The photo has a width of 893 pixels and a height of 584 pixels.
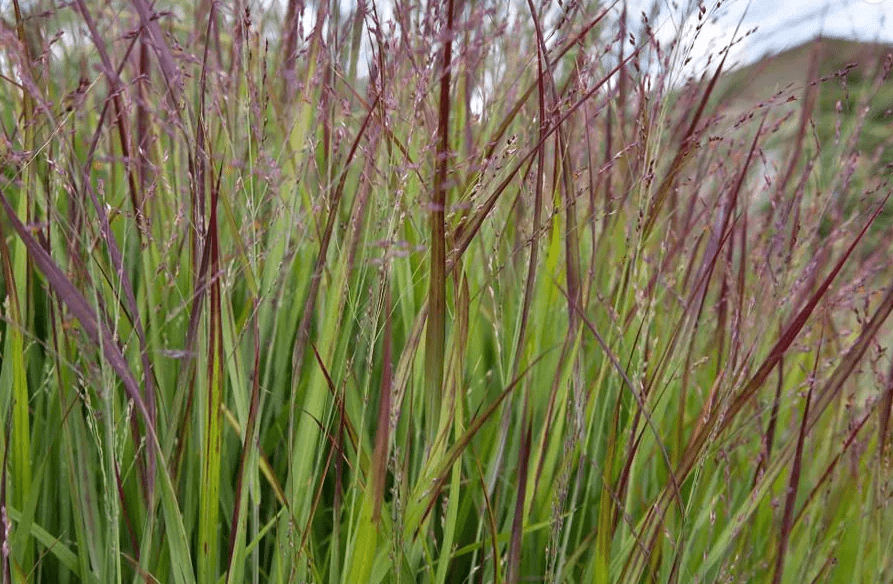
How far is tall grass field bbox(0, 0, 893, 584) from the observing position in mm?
839

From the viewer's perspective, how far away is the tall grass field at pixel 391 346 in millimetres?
839

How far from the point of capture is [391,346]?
950mm

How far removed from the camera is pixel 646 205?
2.88 ft

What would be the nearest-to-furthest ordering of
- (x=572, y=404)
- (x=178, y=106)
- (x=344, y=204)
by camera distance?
1. (x=178, y=106)
2. (x=572, y=404)
3. (x=344, y=204)

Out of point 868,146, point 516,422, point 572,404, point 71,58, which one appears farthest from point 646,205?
A: point 868,146

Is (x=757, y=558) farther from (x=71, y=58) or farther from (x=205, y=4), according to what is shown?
(x=71, y=58)

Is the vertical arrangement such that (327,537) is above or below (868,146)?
below

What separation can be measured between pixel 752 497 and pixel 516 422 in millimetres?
350

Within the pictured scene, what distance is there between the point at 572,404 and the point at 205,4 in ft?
3.32

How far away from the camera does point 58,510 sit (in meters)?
1.08

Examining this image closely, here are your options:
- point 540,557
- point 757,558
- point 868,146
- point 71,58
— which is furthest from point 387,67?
point 868,146

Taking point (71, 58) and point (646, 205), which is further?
point (71, 58)

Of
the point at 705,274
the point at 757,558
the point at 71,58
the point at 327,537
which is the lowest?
the point at 757,558

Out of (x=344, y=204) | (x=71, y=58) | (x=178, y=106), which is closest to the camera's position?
(x=178, y=106)
